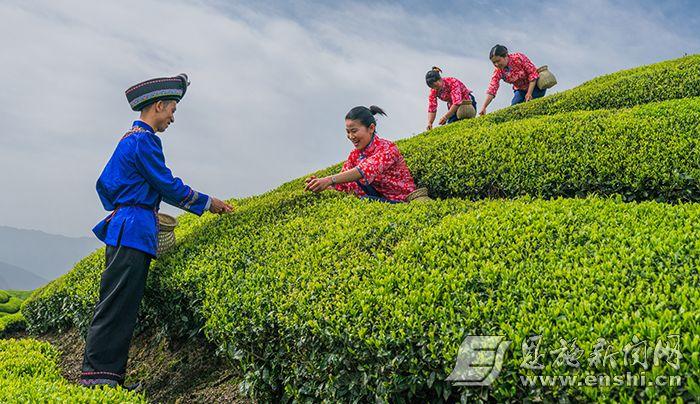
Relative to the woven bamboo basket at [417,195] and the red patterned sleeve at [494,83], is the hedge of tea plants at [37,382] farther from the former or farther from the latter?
the red patterned sleeve at [494,83]

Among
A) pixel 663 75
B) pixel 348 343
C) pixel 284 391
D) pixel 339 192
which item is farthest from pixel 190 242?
pixel 663 75

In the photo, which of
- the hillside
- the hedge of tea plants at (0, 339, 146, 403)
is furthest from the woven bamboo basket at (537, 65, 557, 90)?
the hedge of tea plants at (0, 339, 146, 403)

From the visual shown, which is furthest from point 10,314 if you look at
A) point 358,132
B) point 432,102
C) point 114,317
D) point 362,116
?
point 432,102

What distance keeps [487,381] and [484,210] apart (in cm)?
252

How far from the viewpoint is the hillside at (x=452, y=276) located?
3.43m

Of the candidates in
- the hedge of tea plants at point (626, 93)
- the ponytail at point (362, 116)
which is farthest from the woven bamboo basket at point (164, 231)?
the hedge of tea plants at point (626, 93)

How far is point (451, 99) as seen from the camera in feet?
46.3

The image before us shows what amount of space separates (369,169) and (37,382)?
14.2 ft

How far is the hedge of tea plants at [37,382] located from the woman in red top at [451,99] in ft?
33.8

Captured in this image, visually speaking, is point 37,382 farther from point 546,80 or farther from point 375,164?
point 546,80

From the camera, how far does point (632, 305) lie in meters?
3.41

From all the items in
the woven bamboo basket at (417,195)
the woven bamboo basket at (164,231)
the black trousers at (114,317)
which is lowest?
the black trousers at (114,317)

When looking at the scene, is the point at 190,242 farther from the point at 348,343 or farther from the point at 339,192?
the point at 348,343

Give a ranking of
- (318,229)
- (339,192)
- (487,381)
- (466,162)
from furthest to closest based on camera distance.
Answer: (466,162) < (339,192) < (318,229) < (487,381)
